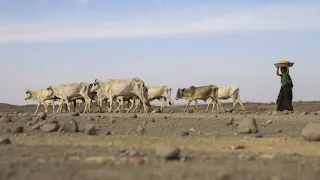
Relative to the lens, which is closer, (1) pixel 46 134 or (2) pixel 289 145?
(2) pixel 289 145

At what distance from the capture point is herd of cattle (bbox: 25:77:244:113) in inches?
1220

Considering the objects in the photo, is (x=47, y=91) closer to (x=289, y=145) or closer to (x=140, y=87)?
(x=140, y=87)

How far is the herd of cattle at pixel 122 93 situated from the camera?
31.0 meters

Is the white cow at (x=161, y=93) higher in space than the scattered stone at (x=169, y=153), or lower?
higher

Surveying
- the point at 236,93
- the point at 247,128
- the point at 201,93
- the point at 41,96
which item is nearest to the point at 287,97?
the point at 247,128

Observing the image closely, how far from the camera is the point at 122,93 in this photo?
31.1 meters

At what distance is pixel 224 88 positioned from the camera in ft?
136

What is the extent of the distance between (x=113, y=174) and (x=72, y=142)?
10.9 ft

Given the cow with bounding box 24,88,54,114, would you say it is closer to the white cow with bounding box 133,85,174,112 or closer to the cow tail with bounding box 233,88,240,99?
the white cow with bounding box 133,85,174,112

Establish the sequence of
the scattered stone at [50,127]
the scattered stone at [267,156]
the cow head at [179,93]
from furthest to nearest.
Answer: the cow head at [179,93], the scattered stone at [50,127], the scattered stone at [267,156]

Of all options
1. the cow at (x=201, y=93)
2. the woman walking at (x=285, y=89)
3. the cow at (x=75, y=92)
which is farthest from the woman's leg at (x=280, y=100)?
the cow at (x=75, y=92)

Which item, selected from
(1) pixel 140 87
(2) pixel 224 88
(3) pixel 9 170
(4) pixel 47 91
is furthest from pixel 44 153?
(2) pixel 224 88

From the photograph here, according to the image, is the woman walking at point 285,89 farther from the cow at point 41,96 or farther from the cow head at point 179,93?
the cow at point 41,96

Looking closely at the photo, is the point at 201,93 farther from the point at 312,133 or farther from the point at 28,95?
the point at 312,133
